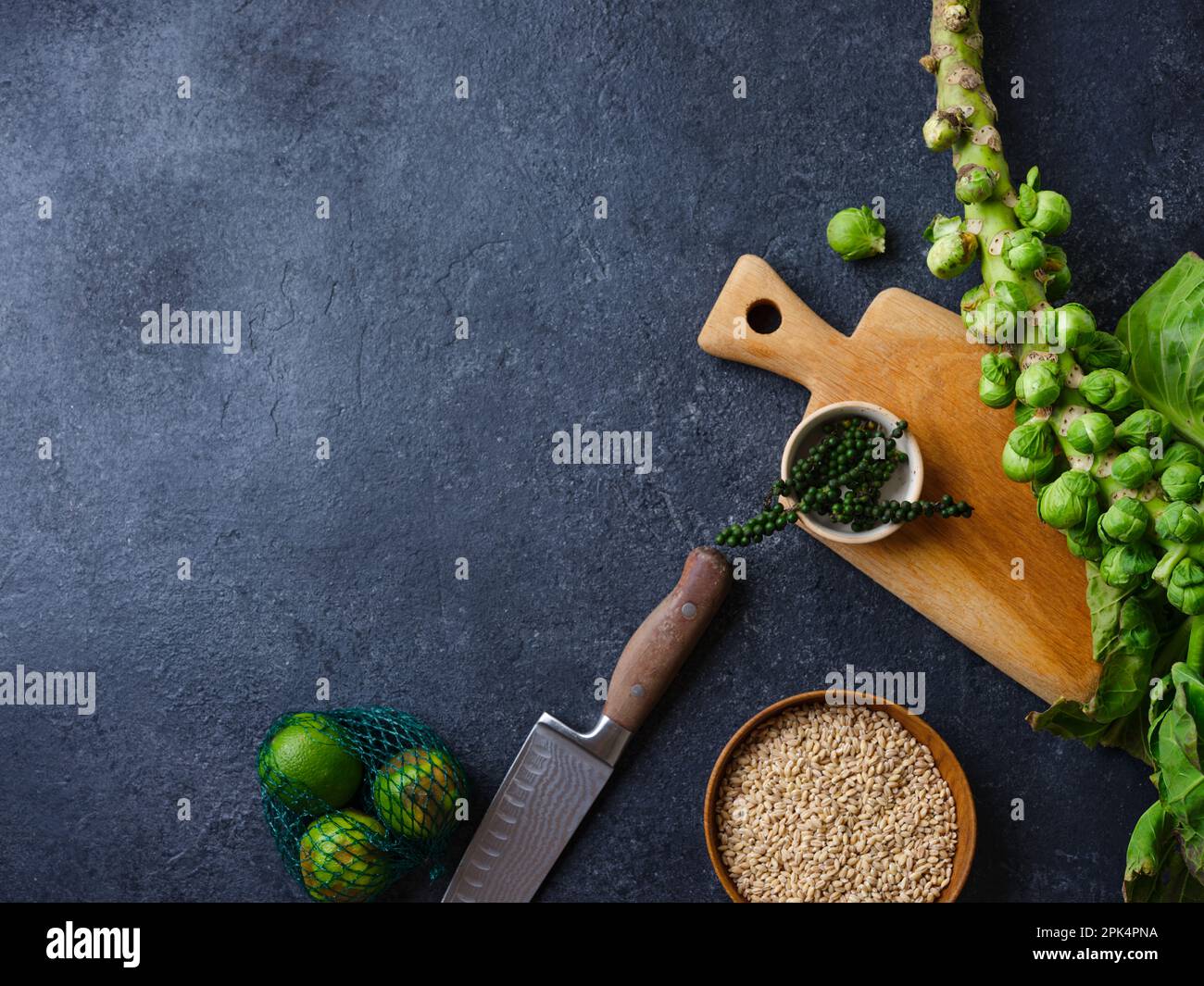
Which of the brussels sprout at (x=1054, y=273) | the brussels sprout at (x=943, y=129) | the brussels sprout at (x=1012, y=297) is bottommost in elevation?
the brussels sprout at (x=1012, y=297)

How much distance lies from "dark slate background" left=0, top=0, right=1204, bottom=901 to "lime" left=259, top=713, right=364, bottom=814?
18 cm

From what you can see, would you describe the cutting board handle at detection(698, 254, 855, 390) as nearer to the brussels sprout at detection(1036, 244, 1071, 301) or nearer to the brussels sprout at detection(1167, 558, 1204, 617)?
the brussels sprout at detection(1036, 244, 1071, 301)

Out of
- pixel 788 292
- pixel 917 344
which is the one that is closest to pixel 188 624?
pixel 788 292

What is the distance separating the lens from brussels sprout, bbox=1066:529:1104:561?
67.4 inches

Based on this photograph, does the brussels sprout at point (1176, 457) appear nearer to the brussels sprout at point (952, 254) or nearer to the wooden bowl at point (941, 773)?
the brussels sprout at point (952, 254)

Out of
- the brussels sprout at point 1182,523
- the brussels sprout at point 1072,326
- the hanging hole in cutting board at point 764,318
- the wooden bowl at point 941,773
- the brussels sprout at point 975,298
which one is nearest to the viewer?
the brussels sprout at point 1182,523

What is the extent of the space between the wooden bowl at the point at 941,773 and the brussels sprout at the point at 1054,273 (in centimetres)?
77

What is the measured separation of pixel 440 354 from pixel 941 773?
48.2 inches

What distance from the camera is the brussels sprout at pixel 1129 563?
1.65 meters

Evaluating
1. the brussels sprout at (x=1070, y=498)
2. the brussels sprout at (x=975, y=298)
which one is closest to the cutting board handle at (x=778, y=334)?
the brussels sprout at (x=975, y=298)

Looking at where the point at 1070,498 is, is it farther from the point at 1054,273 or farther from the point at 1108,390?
the point at 1054,273

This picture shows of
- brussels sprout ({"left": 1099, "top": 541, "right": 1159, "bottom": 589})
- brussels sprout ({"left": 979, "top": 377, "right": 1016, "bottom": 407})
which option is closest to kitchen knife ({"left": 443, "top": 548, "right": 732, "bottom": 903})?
brussels sprout ({"left": 979, "top": 377, "right": 1016, "bottom": 407})

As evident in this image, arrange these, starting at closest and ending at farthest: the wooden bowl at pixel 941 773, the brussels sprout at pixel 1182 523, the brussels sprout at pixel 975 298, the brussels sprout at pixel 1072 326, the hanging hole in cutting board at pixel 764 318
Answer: the brussels sprout at pixel 1182 523
the brussels sprout at pixel 1072 326
the brussels sprout at pixel 975 298
the wooden bowl at pixel 941 773
the hanging hole in cutting board at pixel 764 318
